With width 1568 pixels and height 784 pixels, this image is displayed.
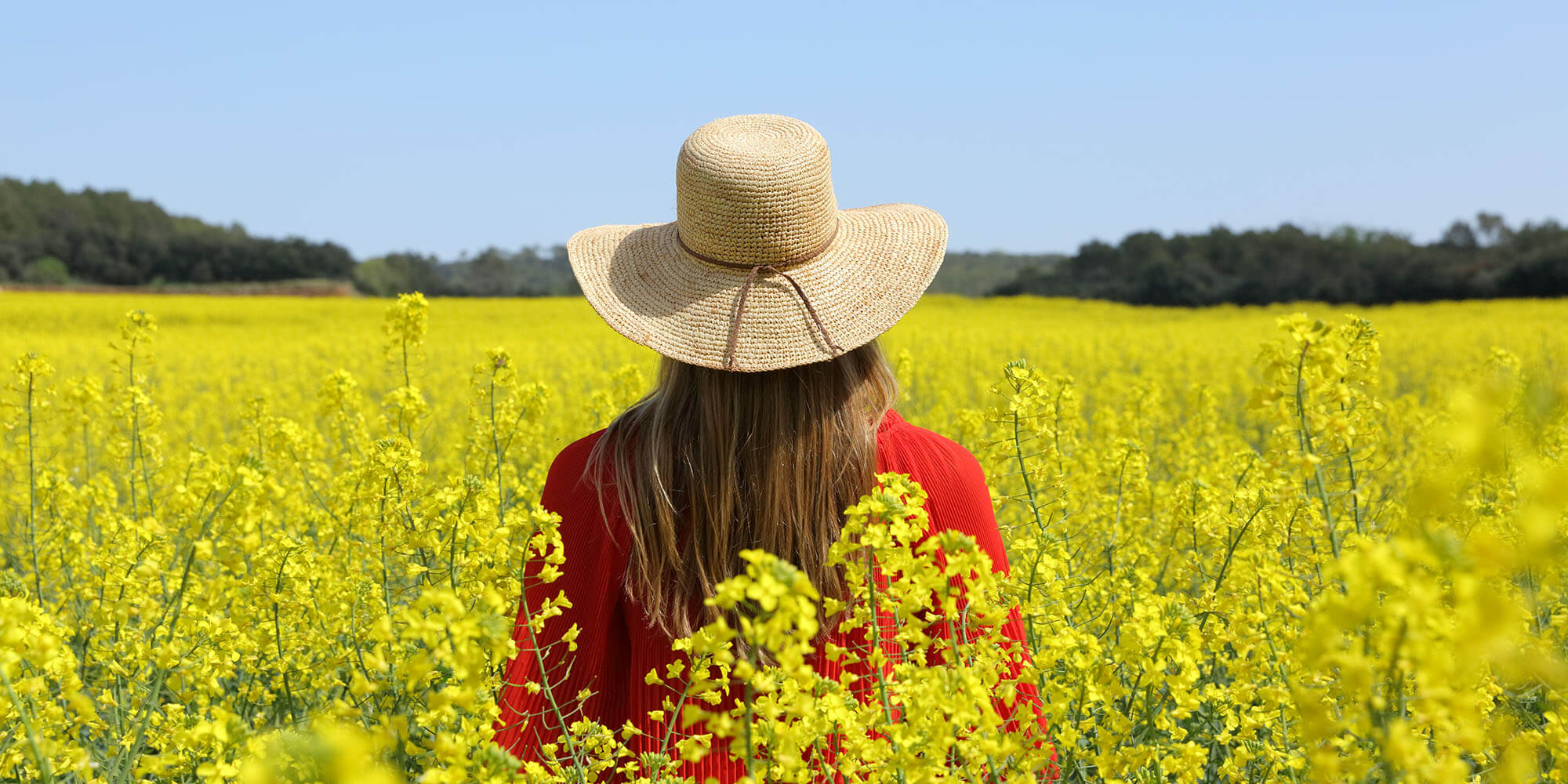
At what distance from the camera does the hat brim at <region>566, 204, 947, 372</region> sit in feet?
5.18

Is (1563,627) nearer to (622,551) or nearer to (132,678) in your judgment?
(622,551)

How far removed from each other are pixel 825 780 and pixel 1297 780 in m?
0.81

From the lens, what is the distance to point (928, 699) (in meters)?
1.10

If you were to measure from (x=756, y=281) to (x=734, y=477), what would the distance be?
1.05 feet

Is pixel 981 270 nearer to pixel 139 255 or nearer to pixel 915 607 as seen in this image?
pixel 139 255

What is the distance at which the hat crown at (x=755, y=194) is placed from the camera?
63.5 inches

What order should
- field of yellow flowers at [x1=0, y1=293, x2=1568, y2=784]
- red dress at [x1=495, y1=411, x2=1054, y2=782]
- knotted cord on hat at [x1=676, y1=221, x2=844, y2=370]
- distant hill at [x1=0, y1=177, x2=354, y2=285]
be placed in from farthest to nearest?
distant hill at [x1=0, y1=177, x2=354, y2=285] < red dress at [x1=495, y1=411, x2=1054, y2=782] < knotted cord on hat at [x1=676, y1=221, x2=844, y2=370] < field of yellow flowers at [x1=0, y1=293, x2=1568, y2=784]

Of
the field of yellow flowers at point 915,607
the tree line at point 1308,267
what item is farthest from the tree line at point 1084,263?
the field of yellow flowers at point 915,607

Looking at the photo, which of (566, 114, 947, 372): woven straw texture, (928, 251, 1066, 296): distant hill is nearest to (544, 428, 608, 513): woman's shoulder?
(566, 114, 947, 372): woven straw texture

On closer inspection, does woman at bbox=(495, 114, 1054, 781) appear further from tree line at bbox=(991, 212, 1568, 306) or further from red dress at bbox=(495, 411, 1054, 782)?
tree line at bbox=(991, 212, 1568, 306)

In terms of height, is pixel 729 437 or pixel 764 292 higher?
pixel 764 292

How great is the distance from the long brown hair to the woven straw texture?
0.31 ft

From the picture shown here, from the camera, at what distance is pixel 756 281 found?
1657 millimetres

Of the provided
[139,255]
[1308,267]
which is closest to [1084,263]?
[1308,267]
